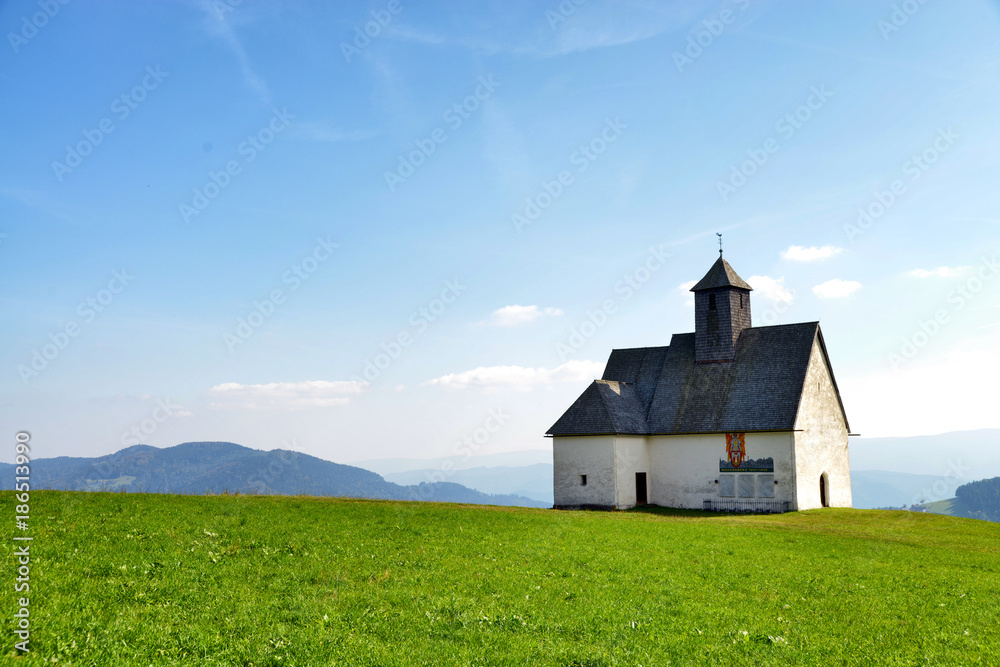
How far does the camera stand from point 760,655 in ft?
38.9

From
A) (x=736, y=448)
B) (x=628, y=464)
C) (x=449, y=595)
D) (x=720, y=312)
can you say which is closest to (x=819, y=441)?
(x=736, y=448)

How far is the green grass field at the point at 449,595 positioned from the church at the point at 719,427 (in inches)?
647

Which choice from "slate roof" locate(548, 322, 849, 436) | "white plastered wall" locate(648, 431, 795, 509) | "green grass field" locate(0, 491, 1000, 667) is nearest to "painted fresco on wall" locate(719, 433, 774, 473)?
"white plastered wall" locate(648, 431, 795, 509)

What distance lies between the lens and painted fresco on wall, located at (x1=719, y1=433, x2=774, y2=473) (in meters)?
40.5

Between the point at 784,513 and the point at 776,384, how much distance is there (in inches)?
294

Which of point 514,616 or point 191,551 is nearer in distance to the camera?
point 514,616

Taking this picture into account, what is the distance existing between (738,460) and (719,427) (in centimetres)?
213

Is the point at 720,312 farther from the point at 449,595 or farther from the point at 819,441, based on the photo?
the point at 449,595

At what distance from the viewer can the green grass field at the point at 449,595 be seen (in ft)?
36.3

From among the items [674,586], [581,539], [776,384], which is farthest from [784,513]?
[674,586]

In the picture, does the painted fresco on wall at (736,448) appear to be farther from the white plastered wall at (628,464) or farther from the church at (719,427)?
the white plastered wall at (628,464)

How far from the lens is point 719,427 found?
41.5 metres

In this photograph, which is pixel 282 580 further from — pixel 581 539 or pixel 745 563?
pixel 745 563

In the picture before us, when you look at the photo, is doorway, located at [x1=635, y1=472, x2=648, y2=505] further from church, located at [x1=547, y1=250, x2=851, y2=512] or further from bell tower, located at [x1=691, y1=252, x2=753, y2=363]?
bell tower, located at [x1=691, y1=252, x2=753, y2=363]
